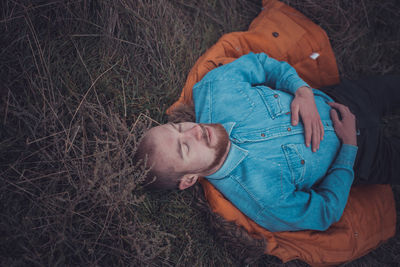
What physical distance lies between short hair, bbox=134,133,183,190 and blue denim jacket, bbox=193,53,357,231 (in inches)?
15.3

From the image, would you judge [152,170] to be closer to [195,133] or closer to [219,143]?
[195,133]

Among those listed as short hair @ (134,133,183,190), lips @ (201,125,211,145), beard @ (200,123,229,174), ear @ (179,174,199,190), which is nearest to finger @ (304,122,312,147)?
beard @ (200,123,229,174)

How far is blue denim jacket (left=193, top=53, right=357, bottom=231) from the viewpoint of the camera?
1.91m

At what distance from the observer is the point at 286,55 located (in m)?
2.68

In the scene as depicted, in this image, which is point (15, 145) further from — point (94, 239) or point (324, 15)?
point (324, 15)

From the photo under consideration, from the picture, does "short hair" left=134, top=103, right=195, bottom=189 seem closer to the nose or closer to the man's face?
the man's face

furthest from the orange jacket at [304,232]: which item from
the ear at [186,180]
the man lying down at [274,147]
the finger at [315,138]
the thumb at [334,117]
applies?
the finger at [315,138]

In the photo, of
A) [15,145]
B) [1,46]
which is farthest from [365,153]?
[1,46]

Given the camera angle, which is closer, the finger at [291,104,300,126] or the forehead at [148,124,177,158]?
the forehead at [148,124,177,158]

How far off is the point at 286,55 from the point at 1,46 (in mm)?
2789

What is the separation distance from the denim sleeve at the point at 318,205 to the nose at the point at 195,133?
0.84 m

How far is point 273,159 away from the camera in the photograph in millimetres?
1964

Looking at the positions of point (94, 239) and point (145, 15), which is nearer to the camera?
point (94, 239)

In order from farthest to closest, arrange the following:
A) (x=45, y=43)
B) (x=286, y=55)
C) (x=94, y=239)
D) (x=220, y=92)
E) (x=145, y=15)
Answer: (x=286, y=55)
(x=145, y=15)
(x=220, y=92)
(x=45, y=43)
(x=94, y=239)
